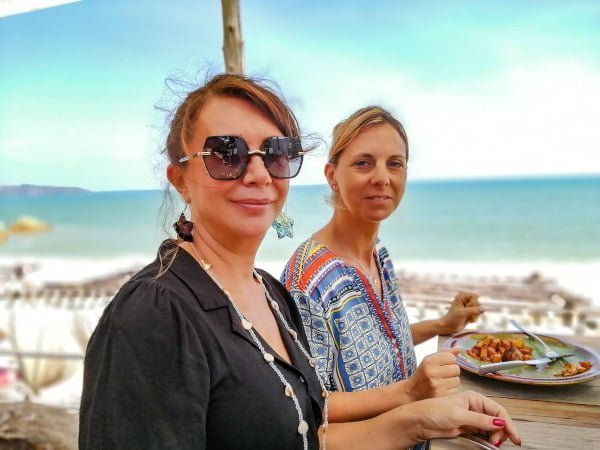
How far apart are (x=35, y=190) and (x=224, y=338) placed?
1.61 metres

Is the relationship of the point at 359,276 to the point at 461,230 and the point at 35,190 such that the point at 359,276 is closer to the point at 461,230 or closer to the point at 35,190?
the point at 35,190

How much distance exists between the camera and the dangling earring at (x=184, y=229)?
1039 mm

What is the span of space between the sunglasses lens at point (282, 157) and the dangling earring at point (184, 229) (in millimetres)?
219

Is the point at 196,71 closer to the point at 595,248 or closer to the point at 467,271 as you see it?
the point at 467,271

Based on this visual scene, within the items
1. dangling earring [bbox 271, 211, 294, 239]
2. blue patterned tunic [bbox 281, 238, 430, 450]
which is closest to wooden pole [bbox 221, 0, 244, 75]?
blue patterned tunic [bbox 281, 238, 430, 450]

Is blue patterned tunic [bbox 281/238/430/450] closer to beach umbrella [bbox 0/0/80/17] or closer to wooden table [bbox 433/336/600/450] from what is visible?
wooden table [bbox 433/336/600/450]

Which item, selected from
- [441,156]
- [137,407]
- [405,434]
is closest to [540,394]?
[405,434]

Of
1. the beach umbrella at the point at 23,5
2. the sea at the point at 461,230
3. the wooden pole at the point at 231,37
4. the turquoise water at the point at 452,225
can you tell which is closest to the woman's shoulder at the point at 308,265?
the wooden pole at the point at 231,37

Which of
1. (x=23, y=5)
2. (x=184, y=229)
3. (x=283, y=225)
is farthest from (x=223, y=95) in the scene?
(x=23, y=5)

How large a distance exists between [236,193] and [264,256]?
1.48ft

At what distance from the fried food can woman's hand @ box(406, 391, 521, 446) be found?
449 millimetres

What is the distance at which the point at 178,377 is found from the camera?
75 cm

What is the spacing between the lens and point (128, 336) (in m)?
0.74

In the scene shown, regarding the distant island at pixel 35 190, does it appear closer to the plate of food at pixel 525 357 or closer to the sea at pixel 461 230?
the plate of food at pixel 525 357
